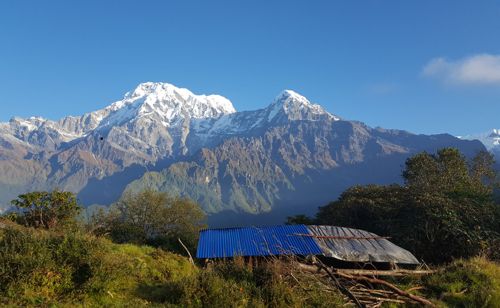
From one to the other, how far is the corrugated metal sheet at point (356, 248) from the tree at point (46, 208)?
2106 centimetres

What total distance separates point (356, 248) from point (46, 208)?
26.7 metres

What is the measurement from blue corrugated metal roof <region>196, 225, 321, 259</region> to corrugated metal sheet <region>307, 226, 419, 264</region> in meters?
0.82

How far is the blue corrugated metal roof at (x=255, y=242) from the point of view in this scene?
24.3 metres

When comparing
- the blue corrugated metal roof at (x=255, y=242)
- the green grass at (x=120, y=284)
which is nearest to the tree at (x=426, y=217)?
the blue corrugated metal roof at (x=255, y=242)

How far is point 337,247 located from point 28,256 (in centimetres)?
1821

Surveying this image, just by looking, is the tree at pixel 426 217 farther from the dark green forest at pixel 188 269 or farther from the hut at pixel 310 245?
the hut at pixel 310 245

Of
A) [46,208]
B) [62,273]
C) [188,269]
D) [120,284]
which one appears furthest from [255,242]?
[46,208]

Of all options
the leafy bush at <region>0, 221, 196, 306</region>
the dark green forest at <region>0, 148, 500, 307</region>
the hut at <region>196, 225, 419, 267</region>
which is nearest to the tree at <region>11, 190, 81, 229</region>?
the dark green forest at <region>0, 148, 500, 307</region>

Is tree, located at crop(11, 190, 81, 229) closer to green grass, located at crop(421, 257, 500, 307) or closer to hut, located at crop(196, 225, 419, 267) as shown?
hut, located at crop(196, 225, 419, 267)

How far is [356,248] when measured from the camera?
2481 centimetres

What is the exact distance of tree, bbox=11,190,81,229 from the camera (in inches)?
1286

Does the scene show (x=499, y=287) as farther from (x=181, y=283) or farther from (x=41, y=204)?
(x=41, y=204)

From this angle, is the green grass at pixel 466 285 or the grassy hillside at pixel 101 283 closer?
the grassy hillside at pixel 101 283

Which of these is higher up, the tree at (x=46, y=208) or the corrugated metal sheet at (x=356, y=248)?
the tree at (x=46, y=208)
